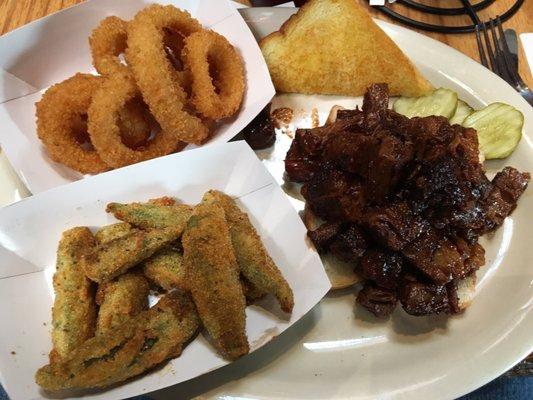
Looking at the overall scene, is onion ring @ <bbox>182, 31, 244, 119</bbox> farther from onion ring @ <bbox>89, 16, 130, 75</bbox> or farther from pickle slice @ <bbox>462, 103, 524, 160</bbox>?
pickle slice @ <bbox>462, 103, 524, 160</bbox>

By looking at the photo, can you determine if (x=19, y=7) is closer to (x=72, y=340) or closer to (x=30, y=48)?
(x=30, y=48)

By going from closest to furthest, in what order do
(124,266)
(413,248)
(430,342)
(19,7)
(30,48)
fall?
1. (124,266)
2. (413,248)
3. (430,342)
4. (30,48)
5. (19,7)

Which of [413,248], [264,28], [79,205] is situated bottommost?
[413,248]

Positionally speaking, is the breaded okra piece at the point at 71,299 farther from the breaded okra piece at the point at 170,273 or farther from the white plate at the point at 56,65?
the white plate at the point at 56,65

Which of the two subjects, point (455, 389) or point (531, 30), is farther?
point (531, 30)

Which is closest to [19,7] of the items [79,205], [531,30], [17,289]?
[79,205]

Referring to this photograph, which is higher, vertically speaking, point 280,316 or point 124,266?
point 124,266

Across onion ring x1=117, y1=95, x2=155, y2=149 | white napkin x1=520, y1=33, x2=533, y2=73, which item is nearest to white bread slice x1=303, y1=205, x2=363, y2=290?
onion ring x1=117, y1=95, x2=155, y2=149

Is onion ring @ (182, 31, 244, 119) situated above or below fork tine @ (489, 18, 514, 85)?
above
